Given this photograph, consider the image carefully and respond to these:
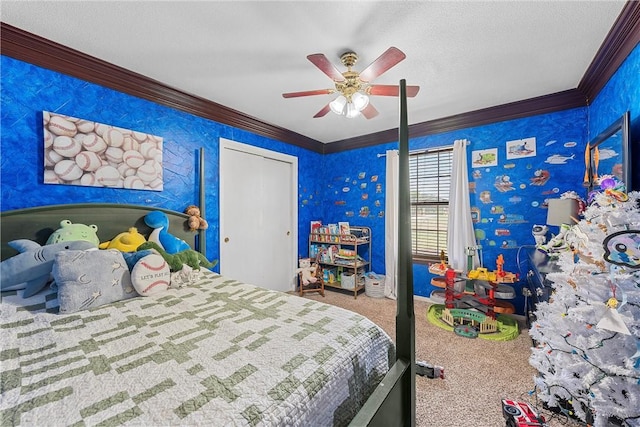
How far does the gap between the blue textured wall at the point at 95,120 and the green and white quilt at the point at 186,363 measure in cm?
78

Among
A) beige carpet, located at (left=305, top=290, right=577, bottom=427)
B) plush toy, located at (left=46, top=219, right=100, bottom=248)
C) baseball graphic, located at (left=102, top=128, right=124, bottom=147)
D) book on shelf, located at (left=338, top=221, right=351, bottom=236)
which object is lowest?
beige carpet, located at (left=305, top=290, right=577, bottom=427)

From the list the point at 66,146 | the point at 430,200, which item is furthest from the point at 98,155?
the point at 430,200

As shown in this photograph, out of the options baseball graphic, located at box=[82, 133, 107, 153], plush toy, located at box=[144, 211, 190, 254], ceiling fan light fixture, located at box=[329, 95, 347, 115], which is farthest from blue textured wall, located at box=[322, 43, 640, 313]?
baseball graphic, located at box=[82, 133, 107, 153]

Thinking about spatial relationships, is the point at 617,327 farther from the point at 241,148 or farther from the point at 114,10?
the point at 241,148

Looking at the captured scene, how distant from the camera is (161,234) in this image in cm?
227

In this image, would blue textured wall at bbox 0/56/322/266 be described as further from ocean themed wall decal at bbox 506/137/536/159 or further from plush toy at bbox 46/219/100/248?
ocean themed wall decal at bbox 506/137/536/159

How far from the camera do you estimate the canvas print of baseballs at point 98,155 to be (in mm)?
1879

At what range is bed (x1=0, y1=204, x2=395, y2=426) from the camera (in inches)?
28.9

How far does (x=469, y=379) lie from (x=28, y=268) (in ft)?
9.81

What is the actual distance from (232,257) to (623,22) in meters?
3.78

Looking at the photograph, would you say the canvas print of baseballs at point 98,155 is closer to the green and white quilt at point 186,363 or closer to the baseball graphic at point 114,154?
the baseball graphic at point 114,154

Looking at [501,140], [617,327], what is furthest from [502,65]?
[617,327]

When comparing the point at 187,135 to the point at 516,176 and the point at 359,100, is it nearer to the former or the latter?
the point at 359,100

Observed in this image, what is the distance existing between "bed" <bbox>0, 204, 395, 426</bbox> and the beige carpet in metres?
0.63
